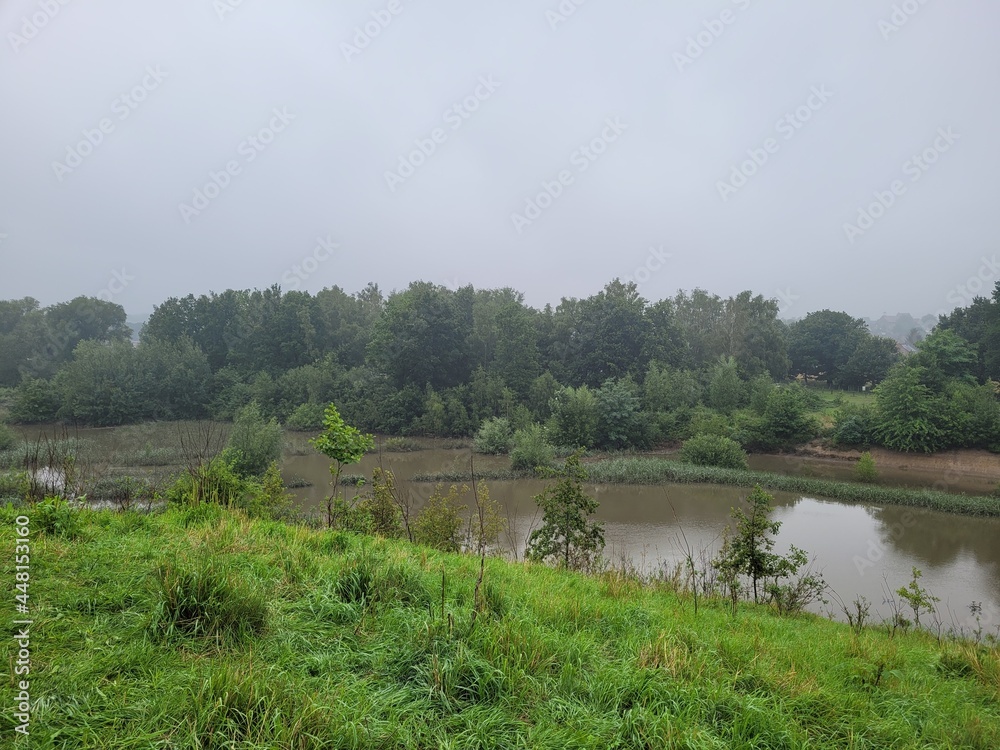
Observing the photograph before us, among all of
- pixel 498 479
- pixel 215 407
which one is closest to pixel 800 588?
pixel 498 479

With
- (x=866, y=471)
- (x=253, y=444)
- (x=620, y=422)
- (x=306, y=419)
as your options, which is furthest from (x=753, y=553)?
(x=306, y=419)

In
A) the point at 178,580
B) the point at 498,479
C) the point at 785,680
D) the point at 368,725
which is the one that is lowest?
the point at 498,479

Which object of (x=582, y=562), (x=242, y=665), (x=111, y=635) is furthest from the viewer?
(x=582, y=562)

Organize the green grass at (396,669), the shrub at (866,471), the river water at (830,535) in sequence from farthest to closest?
1. the shrub at (866,471)
2. the river water at (830,535)
3. the green grass at (396,669)

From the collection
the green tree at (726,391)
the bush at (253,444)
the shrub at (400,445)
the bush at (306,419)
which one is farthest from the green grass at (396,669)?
the bush at (306,419)

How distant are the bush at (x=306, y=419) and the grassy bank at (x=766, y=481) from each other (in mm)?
14365

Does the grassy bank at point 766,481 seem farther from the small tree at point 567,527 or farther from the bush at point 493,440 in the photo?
the small tree at point 567,527

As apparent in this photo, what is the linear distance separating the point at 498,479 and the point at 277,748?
2077 centimetres

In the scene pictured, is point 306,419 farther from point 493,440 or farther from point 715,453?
point 715,453

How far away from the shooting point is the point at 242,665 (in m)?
2.64

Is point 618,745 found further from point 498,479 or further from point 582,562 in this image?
point 498,479

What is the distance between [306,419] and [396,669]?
1319 inches

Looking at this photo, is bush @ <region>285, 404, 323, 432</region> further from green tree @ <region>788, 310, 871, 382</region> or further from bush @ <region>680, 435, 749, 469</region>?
green tree @ <region>788, 310, 871, 382</region>

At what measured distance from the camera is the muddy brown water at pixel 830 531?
11109 millimetres
